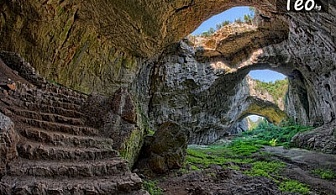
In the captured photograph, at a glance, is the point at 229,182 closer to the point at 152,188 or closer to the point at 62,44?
the point at 152,188

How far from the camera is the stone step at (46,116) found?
4590mm

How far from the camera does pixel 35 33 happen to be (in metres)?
9.17

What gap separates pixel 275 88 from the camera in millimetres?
27766

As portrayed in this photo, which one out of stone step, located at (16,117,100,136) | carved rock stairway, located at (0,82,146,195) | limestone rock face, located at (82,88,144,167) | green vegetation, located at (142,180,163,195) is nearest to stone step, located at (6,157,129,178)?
carved rock stairway, located at (0,82,146,195)

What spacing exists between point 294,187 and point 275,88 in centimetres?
2339

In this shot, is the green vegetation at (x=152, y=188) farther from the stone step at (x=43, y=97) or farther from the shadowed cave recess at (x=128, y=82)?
the stone step at (x=43, y=97)

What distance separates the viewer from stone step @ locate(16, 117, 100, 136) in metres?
4.39

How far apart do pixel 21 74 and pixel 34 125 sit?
383 cm

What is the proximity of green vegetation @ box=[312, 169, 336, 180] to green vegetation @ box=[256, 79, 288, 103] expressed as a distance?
19797mm

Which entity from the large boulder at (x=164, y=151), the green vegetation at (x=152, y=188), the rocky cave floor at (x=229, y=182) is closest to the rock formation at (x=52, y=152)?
the green vegetation at (x=152, y=188)

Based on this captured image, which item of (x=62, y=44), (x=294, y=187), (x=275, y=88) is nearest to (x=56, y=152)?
(x=294, y=187)

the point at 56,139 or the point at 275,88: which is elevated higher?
the point at 275,88

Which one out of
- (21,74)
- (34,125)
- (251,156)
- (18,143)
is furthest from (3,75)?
(251,156)

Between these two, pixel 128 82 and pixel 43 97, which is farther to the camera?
pixel 128 82
